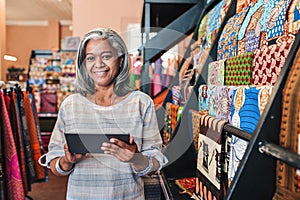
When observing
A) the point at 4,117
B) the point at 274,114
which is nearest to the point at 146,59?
the point at 4,117

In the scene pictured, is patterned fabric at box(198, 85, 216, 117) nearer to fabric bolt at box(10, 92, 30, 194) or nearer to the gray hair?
the gray hair

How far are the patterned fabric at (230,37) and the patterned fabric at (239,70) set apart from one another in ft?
0.67

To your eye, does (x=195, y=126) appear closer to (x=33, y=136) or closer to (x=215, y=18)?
A: (x=215, y=18)

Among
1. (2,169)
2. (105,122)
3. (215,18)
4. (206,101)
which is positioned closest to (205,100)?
(206,101)

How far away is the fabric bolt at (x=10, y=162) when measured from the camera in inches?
88.6

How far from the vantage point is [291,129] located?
0.66m

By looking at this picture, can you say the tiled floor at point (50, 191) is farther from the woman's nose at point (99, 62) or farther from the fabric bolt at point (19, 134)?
the woman's nose at point (99, 62)

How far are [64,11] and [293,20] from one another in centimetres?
923

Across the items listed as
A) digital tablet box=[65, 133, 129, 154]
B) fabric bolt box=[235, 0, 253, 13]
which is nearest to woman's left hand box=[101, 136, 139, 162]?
digital tablet box=[65, 133, 129, 154]

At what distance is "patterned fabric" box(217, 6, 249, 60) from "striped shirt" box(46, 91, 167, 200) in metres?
0.45

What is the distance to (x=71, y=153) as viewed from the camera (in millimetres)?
1106

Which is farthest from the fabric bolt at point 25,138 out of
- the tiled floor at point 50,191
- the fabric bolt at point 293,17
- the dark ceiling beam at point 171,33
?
the fabric bolt at point 293,17

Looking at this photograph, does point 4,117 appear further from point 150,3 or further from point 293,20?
point 293,20

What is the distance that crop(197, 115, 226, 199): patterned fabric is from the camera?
3.40 feet
